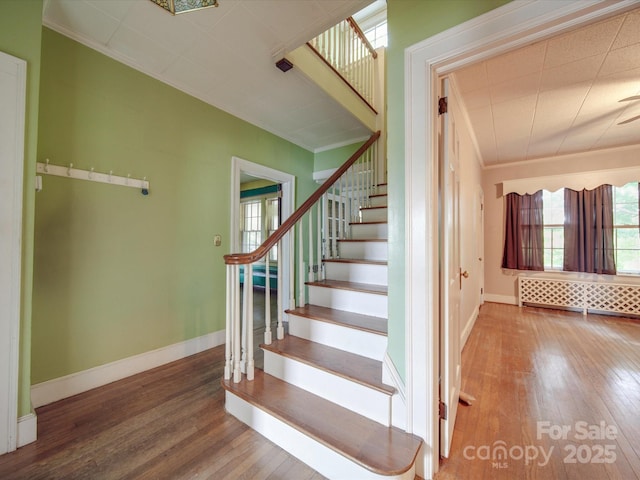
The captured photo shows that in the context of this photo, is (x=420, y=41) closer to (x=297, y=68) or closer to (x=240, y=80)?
(x=297, y=68)

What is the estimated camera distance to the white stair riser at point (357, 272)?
219cm

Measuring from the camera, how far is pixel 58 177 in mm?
1763

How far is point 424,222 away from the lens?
122 cm

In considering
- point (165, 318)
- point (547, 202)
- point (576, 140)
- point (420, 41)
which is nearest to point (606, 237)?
point (547, 202)

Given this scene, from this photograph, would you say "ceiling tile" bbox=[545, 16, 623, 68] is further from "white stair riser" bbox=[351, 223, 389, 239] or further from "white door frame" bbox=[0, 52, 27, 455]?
"white door frame" bbox=[0, 52, 27, 455]

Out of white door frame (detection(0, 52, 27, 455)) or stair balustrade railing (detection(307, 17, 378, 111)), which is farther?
stair balustrade railing (detection(307, 17, 378, 111))

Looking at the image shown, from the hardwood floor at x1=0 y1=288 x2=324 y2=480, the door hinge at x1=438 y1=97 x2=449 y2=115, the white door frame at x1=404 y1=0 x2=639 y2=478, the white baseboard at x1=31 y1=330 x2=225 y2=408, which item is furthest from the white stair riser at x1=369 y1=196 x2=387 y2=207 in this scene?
the hardwood floor at x1=0 y1=288 x2=324 y2=480

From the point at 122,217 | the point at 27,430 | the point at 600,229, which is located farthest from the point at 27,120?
the point at 600,229

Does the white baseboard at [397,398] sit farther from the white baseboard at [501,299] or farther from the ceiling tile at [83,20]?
the white baseboard at [501,299]

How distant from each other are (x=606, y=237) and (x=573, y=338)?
2.07m

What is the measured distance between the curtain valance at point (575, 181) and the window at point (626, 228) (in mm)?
154

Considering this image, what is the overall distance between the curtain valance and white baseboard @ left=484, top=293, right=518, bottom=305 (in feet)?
6.56

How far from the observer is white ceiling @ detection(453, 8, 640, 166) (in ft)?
5.97

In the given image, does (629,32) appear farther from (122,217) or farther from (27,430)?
(27,430)
